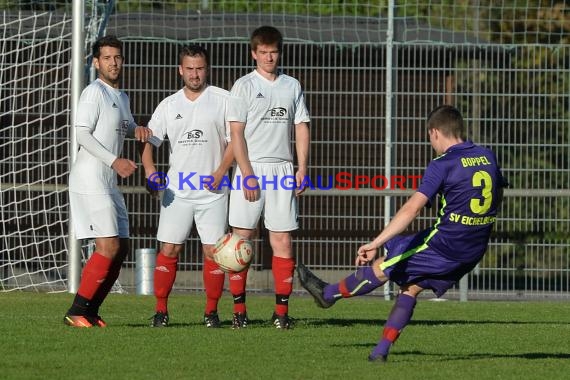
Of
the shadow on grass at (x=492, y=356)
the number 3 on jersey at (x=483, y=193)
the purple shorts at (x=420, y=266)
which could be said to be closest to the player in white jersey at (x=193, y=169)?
the shadow on grass at (x=492, y=356)

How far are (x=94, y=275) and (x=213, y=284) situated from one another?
95 centimetres

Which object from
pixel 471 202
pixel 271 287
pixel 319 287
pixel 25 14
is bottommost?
pixel 271 287

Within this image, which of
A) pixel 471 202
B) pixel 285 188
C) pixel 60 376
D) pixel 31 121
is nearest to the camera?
pixel 60 376

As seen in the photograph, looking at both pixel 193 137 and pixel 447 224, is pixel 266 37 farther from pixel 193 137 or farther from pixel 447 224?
pixel 447 224

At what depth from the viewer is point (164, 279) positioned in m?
10.7

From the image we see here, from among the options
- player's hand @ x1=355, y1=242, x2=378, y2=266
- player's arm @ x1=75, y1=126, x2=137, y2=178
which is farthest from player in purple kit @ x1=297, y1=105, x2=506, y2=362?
player's arm @ x1=75, y1=126, x2=137, y2=178

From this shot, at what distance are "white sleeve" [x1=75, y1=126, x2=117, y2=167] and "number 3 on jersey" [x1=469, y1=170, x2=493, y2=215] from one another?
3.12m

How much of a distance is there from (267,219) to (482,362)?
263cm

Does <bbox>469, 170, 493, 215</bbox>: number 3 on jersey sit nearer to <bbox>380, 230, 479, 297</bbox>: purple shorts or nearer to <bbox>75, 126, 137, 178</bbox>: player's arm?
<bbox>380, 230, 479, 297</bbox>: purple shorts

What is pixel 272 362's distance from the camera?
8.13 metres

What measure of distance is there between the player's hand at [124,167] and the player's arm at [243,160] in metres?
0.77

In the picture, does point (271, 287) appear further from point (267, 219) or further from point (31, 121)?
point (267, 219)

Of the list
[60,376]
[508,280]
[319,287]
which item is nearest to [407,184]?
[508,280]

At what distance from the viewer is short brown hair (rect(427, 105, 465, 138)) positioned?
8.22 meters
